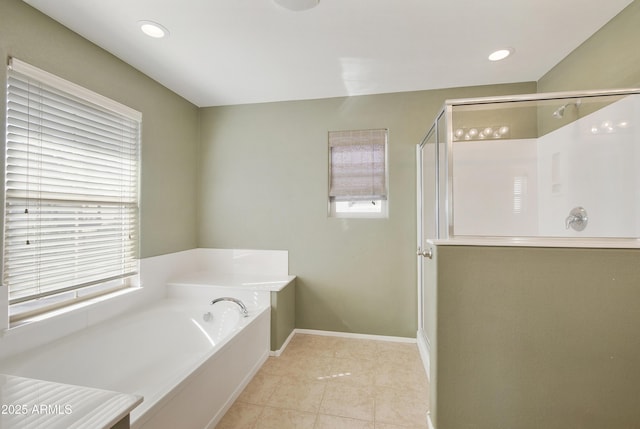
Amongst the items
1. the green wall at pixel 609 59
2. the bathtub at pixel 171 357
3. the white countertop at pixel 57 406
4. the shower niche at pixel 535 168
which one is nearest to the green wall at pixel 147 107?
the bathtub at pixel 171 357

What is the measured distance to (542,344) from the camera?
1.26 m

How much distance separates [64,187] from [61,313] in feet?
2.61

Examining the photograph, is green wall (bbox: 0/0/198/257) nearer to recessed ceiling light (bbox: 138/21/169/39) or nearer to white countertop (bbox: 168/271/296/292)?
white countertop (bbox: 168/271/296/292)

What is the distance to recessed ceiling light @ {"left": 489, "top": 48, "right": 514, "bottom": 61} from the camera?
1898 mm

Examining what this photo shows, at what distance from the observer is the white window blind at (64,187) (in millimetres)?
1468

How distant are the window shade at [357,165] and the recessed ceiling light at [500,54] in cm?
99

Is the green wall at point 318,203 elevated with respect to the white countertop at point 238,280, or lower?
elevated

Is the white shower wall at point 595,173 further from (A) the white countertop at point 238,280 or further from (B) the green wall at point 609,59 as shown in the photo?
(A) the white countertop at point 238,280

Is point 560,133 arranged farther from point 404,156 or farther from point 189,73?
point 189,73

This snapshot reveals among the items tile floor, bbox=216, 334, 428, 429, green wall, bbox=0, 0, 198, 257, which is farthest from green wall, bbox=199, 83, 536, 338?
tile floor, bbox=216, 334, 428, 429

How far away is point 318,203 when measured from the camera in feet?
8.98

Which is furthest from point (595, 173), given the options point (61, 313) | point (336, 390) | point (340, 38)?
point (61, 313)

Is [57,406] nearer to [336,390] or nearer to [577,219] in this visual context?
[336,390]

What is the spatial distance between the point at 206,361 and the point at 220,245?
1635 mm
